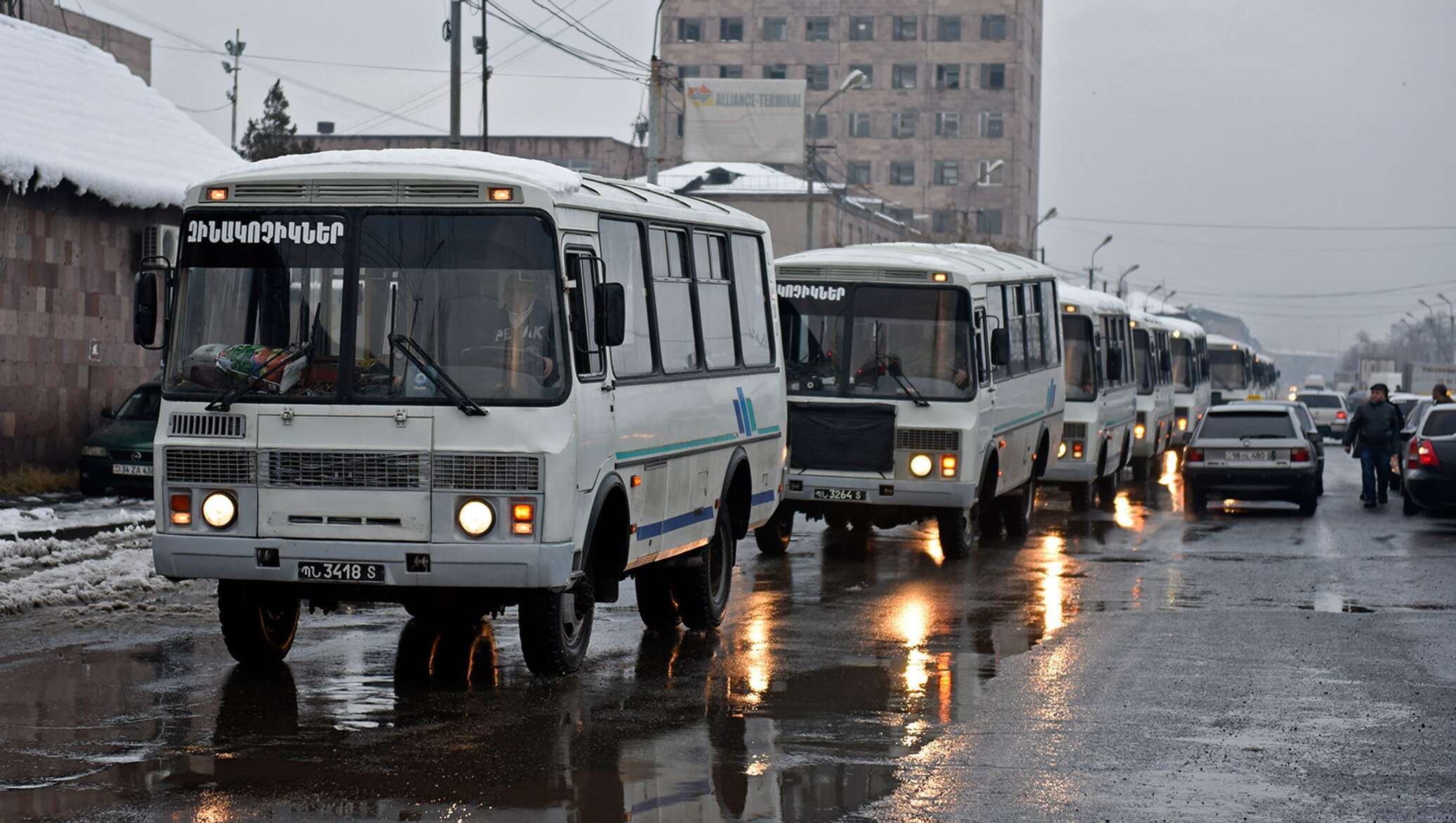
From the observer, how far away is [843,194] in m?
96.1

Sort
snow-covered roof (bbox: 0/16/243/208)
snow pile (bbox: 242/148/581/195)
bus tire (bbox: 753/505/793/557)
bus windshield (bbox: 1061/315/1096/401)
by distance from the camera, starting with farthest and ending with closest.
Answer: bus windshield (bbox: 1061/315/1096/401) → snow-covered roof (bbox: 0/16/243/208) → bus tire (bbox: 753/505/793/557) → snow pile (bbox: 242/148/581/195)

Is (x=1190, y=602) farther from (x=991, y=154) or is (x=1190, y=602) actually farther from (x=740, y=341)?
(x=991, y=154)

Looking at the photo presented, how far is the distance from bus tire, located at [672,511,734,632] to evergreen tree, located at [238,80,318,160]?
52603 mm

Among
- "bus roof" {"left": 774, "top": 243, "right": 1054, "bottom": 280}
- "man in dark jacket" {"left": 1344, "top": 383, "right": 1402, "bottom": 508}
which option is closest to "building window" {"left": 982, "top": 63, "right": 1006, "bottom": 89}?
"man in dark jacket" {"left": 1344, "top": 383, "right": 1402, "bottom": 508}

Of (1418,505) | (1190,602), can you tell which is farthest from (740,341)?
(1418,505)

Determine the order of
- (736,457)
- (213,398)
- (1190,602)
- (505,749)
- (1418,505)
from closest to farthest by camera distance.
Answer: (505,749), (213,398), (736,457), (1190,602), (1418,505)

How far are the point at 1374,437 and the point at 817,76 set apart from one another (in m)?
108

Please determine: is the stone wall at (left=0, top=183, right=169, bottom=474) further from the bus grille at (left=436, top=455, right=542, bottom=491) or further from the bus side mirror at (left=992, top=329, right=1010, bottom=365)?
the bus grille at (left=436, top=455, right=542, bottom=491)

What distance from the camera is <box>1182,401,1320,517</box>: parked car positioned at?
26.6 m

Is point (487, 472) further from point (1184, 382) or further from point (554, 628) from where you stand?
point (1184, 382)

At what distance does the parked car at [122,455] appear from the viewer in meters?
23.1

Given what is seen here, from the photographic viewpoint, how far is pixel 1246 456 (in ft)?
88.0

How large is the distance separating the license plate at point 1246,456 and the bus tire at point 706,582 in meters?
14.7

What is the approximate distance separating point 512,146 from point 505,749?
101 meters
